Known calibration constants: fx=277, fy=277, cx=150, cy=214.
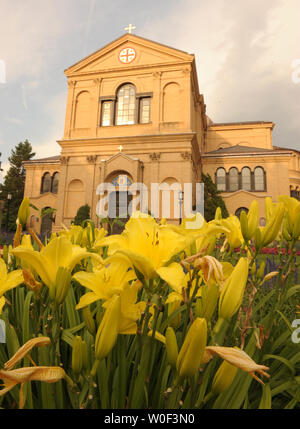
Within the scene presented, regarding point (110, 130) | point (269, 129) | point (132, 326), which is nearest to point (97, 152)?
point (110, 130)

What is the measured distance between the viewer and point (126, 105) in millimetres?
21750

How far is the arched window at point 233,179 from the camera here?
74.3 feet

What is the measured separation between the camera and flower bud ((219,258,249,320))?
0.69 meters

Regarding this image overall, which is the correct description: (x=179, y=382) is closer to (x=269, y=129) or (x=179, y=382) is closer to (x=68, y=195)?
(x=68, y=195)

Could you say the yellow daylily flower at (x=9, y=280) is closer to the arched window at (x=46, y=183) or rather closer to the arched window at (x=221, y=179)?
the arched window at (x=221, y=179)

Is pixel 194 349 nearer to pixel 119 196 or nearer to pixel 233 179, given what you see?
pixel 119 196

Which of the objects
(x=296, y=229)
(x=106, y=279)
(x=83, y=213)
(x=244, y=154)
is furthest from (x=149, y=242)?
(x=244, y=154)

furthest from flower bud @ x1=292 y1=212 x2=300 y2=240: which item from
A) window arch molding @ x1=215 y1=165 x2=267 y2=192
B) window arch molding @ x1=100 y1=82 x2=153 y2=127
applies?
window arch molding @ x1=215 y1=165 x2=267 y2=192

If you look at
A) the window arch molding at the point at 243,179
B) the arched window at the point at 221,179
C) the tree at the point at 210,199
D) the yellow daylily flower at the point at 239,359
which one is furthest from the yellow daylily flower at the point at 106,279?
the arched window at the point at 221,179

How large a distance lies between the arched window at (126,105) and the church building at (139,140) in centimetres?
8

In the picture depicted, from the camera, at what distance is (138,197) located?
19406 millimetres

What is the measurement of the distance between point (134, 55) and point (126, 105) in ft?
12.8

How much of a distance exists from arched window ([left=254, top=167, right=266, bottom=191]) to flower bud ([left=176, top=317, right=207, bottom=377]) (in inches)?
916
